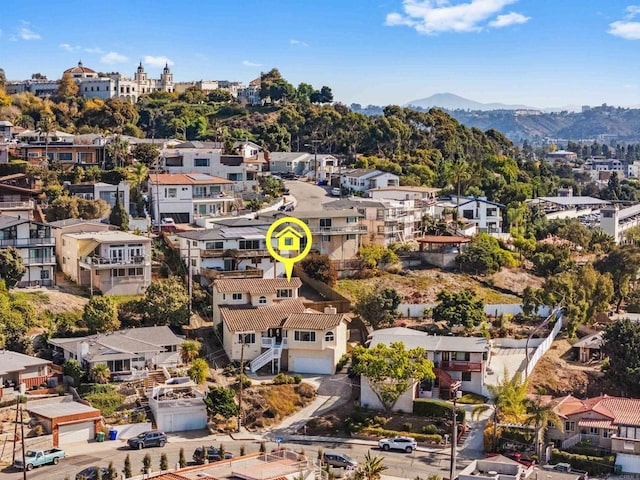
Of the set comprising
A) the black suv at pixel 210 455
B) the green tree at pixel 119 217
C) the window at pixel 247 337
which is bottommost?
the black suv at pixel 210 455

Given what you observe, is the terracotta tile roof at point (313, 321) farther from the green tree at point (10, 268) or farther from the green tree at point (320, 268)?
the green tree at point (10, 268)

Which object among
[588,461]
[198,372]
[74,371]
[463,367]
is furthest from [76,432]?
[588,461]

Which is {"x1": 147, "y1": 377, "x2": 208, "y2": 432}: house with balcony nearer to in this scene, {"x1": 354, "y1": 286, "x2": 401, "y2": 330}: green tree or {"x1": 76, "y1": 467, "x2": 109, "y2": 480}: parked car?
{"x1": 76, "y1": 467, "x2": 109, "y2": 480}: parked car

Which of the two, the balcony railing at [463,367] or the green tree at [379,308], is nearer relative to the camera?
the balcony railing at [463,367]

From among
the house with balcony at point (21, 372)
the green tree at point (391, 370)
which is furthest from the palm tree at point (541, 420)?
the house with balcony at point (21, 372)

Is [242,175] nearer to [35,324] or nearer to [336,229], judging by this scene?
[336,229]
